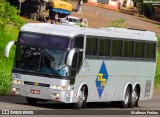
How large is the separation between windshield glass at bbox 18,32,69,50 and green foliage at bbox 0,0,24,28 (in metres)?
18.6

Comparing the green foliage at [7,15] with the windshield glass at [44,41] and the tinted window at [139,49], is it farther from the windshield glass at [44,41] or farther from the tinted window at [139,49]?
the windshield glass at [44,41]

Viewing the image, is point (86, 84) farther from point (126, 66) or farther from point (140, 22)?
point (140, 22)

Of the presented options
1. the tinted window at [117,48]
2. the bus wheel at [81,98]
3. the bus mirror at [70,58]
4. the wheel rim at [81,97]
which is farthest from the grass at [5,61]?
the bus mirror at [70,58]

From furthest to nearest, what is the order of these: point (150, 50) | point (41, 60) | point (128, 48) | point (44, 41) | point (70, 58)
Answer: point (150, 50) → point (128, 48) → point (44, 41) → point (41, 60) → point (70, 58)

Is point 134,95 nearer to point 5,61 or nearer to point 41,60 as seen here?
point 41,60

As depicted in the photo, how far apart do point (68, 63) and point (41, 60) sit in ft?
4.04

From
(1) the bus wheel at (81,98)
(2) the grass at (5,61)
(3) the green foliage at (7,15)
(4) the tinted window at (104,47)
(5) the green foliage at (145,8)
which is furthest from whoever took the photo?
(5) the green foliage at (145,8)

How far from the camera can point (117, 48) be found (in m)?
26.0

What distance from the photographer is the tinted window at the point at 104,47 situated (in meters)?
24.8

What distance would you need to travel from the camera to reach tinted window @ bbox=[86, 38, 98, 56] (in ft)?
78.0

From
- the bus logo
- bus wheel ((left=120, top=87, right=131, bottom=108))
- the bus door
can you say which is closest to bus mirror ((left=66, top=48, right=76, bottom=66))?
the bus door

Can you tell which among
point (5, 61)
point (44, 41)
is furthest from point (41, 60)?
point (5, 61)

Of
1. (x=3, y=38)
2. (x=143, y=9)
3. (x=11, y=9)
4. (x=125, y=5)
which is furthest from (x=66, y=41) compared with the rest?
(x=125, y=5)

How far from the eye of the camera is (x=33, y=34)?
22891 mm
